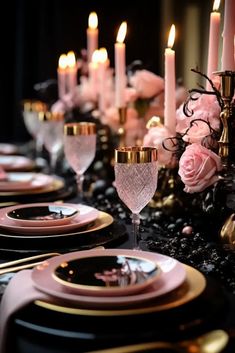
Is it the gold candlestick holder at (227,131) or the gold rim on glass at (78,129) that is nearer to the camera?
the gold candlestick holder at (227,131)

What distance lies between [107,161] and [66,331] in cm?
124

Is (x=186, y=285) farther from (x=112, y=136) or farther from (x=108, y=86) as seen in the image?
(x=108, y=86)

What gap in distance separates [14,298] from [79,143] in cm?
75

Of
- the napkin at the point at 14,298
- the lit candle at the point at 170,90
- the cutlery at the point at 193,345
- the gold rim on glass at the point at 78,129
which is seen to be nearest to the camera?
the cutlery at the point at 193,345

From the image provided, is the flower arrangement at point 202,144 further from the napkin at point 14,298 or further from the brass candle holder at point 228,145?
the napkin at point 14,298

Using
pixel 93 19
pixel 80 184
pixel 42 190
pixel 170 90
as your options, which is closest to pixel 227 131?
pixel 170 90

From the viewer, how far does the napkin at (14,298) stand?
771 millimetres

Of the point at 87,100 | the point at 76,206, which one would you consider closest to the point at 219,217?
the point at 76,206

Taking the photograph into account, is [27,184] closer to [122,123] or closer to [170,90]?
[122,123]

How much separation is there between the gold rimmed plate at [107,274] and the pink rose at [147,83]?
89 cm

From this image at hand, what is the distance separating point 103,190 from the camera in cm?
166

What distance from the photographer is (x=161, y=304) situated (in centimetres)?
76

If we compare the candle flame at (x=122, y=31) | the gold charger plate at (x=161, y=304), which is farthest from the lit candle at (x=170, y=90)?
the gold charger plate at (x=161, y=304)

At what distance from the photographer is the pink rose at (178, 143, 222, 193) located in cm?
115
